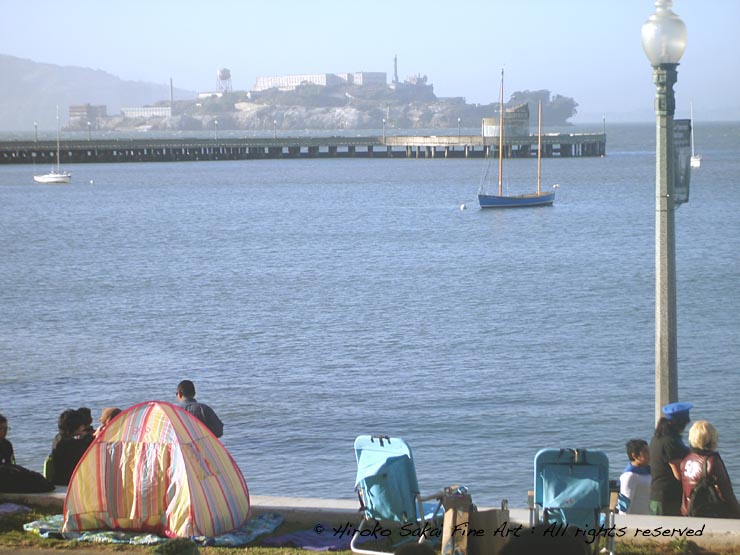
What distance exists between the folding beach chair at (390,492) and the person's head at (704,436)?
153 centimetres

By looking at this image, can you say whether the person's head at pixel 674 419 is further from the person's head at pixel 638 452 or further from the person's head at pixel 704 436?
the person's head at pixel 704 436

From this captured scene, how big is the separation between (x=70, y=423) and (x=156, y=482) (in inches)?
51.1

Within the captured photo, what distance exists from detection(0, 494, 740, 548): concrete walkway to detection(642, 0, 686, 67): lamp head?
2890mm

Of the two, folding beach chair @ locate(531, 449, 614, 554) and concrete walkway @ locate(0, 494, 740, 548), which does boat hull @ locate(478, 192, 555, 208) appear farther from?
folding beach chair @ locate(531, 449, 614, 554)

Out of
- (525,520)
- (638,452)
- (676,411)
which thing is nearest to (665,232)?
(676,411)

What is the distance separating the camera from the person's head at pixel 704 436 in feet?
21.3

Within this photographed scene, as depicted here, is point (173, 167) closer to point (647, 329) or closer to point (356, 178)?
point (356, 178)

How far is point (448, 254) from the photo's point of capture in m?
40.9

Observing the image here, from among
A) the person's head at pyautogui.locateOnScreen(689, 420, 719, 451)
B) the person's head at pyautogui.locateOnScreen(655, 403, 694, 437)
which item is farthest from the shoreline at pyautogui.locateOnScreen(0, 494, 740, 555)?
the person's head at pyautogui.locateOnScreen(655, 403, 694, 437)

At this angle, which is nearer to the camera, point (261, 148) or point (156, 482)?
point (156, 482)

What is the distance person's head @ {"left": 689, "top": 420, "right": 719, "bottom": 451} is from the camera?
648cm

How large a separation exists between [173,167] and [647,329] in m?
97.9

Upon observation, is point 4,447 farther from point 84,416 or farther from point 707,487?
point 707,487

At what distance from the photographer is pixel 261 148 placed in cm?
12238
